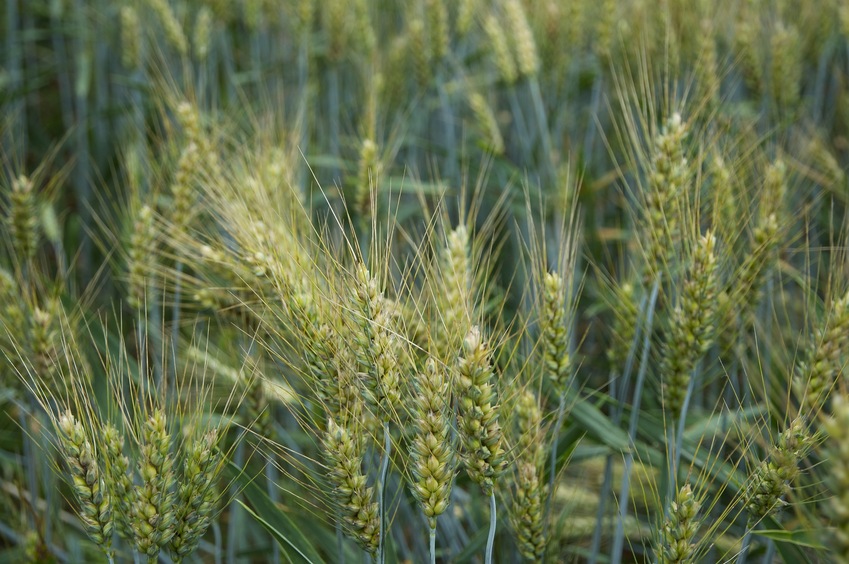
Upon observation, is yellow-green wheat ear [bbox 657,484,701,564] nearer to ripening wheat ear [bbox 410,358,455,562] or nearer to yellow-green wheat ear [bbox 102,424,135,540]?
ripening wheat ear [bbox 410,358,455,562]

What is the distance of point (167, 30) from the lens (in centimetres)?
242

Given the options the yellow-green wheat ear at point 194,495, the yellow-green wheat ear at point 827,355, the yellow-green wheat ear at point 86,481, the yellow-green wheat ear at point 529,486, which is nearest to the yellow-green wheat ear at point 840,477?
the yellow-green wheat ear at point 827,355

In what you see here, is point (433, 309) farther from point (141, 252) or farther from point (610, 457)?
point (141, 252)

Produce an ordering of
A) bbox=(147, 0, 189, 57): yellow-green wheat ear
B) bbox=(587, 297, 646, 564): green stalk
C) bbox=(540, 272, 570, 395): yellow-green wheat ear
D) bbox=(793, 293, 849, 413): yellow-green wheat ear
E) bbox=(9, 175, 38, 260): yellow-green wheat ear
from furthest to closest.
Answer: bbox=(147, 0, 189, 57): yellow-green wheat ear
bbox=(9, 175, 38, 260): yellow-green wheat ear
bbox=(587, 297, 646, 564): green stalk
bbox=(540, 272, 570, 395): yellow-green wheat ear
bbox=(793, 293, 849, 413): yellow-green wheat ear

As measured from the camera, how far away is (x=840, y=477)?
2.66ft

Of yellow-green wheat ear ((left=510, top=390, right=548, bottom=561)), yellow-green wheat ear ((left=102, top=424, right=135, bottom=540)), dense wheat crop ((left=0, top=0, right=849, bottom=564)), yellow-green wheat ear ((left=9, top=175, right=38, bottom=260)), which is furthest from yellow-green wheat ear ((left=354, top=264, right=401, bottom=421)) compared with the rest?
yellow-green wheat ear ((left=9, top=175, right=38, bottom=260))

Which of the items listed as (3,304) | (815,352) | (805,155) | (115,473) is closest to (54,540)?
(3,304)

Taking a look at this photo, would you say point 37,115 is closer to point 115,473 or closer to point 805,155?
point 115,473

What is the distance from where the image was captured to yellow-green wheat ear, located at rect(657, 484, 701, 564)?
1112 millimetres

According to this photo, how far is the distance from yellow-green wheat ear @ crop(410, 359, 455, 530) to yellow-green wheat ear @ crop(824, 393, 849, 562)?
468 mm

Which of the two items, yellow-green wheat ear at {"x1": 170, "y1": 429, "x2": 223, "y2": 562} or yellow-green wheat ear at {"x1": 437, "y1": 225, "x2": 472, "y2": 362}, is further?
yellow-green wheat ear at {"x1": 437, "y1": 225, "x2": 472, "y2": 362}

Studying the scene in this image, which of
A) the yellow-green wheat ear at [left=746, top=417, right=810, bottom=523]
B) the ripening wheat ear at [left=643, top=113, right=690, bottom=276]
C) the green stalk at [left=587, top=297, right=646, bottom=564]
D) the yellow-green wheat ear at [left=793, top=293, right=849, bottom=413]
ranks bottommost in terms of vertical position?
the green stalk at [left=587, top=297, right=646, bottom=564]

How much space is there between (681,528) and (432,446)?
36 cm

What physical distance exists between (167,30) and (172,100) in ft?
1.82
